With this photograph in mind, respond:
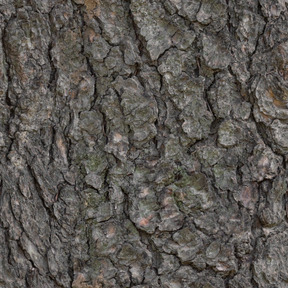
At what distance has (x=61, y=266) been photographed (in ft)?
4.79

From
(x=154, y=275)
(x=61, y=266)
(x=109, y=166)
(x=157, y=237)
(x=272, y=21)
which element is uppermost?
(x=272, y=21)

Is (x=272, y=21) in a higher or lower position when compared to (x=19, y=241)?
higher

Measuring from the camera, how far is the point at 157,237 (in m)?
1.46

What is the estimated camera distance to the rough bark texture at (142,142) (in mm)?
1432

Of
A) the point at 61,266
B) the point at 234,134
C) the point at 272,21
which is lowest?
the point at 61,266

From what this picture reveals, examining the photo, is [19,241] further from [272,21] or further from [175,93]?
[272,21]

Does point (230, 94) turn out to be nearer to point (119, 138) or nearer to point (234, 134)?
point (234, 134)

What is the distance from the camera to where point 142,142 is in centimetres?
145

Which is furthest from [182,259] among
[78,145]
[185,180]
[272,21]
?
[272,21]

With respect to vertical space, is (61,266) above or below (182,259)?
below

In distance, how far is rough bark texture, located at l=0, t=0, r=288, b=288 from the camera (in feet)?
4.70

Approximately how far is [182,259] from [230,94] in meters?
0.54

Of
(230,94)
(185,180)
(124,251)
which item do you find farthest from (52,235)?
(230,94)

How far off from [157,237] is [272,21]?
0.76 meters
